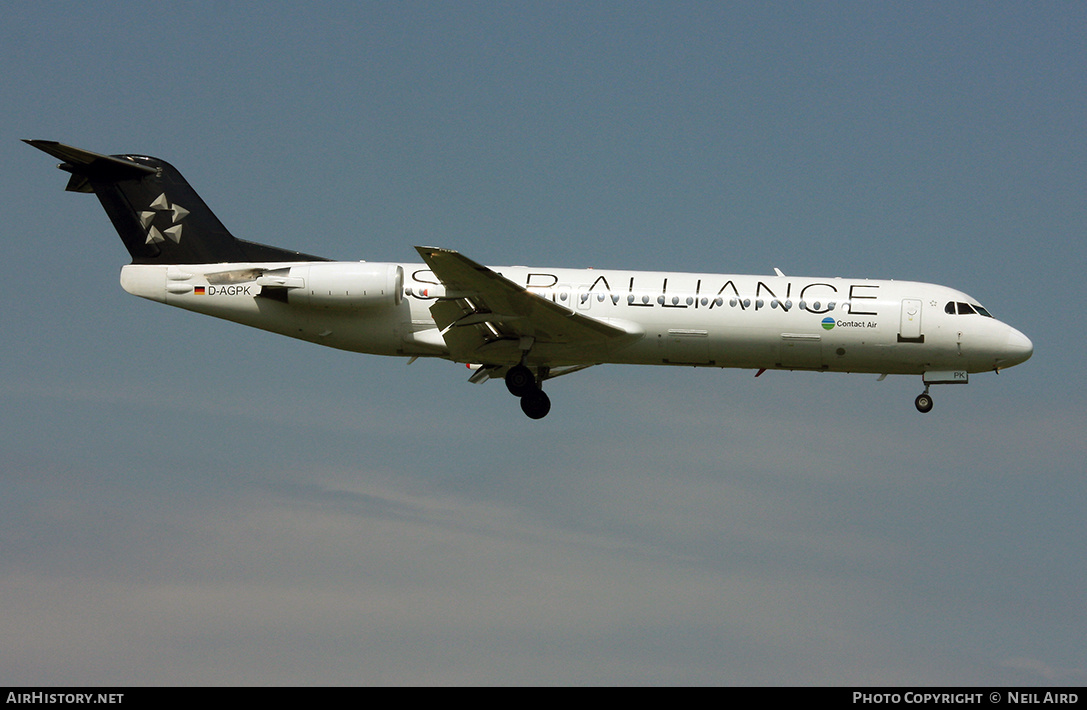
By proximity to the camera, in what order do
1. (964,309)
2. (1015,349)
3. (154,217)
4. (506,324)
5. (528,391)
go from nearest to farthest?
(506,324), (1015,349), (964,309), (528,391), (154,217)

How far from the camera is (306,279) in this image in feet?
97.6

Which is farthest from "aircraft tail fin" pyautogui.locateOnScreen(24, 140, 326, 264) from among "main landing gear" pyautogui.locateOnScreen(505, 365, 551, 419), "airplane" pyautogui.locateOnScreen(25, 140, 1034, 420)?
"main landing gear" pyautogui.locateOnScreen(505, 365, 551, 419)

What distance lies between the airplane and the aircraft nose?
0.11 ft

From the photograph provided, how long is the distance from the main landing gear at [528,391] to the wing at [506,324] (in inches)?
13.7

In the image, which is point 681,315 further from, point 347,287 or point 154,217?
point 154,217

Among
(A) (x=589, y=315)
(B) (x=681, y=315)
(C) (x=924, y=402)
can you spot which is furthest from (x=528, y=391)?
(C) (x=924, y=402)

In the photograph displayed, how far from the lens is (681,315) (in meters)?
29.8


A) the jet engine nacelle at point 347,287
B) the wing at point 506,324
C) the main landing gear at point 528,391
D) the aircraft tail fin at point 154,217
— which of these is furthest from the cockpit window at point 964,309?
the aircraft tail fin at point 154,217

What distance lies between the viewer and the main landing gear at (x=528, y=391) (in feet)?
102

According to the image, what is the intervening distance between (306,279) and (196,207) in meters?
4.51

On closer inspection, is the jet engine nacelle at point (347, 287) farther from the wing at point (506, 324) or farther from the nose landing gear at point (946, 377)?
the nose landing gear at point (946, 377)

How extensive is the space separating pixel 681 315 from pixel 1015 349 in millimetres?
8264

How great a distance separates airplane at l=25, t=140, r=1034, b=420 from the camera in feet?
97.6
